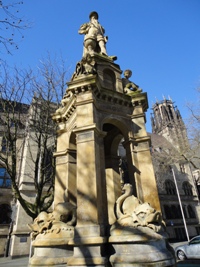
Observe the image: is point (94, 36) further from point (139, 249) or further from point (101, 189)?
point (139, 249)

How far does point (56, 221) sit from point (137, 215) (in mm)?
2364

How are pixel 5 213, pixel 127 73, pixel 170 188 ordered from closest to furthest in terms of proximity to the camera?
pixel 127 73 < pixel 5 213 < pixel 170 188

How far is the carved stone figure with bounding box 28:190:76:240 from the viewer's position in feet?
Result: 17.6

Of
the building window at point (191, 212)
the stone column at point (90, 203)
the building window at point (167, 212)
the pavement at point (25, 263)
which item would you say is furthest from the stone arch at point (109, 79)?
the building window at point (191, 212)

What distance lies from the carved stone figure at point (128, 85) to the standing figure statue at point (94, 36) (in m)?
1.59

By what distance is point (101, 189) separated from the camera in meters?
5.59

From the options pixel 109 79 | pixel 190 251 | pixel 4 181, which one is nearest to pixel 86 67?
pixel 109 79

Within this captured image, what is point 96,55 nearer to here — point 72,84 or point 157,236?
point 72,84

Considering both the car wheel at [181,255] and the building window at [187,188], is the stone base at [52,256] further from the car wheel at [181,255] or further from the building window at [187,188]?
the building window at [187,188]

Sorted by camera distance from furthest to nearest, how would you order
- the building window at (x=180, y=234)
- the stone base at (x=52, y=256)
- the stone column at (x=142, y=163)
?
the building window at (x=180, y=234) < the stone column at (x=142, y=163) < the stone base at (x=52, y=256)

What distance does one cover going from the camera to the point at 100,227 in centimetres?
487

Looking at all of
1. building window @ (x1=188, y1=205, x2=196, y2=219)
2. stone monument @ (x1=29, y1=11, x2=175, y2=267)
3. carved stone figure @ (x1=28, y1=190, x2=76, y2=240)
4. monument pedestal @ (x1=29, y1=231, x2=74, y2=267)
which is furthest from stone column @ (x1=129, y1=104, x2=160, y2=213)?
building window @ (x1=188, y1=205, x2=196, y2=219)

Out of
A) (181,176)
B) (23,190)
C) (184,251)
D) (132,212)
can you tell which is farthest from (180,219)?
(132,212)

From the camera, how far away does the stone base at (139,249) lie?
423 centimetres
